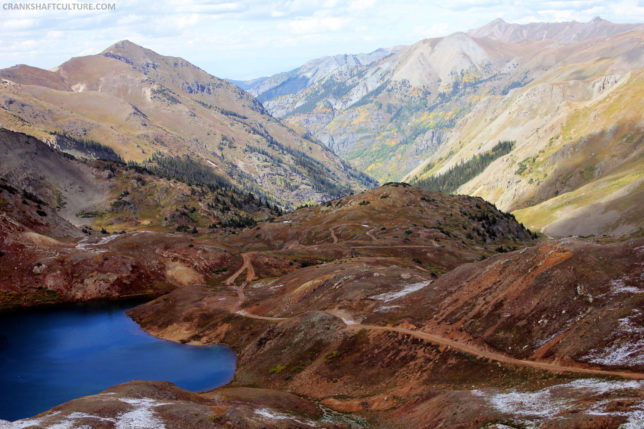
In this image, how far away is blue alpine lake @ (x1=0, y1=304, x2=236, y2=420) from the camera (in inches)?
2849

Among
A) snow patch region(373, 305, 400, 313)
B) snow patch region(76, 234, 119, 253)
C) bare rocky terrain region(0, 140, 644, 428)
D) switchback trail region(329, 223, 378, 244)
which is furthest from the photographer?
switchback trail region(329, 223, 378, 244)

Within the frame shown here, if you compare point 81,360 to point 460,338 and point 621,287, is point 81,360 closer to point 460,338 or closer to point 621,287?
point 460,338

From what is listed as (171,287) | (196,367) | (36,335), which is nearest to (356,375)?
(196,367)

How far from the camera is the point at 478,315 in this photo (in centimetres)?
5662

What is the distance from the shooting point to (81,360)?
86.1 meters

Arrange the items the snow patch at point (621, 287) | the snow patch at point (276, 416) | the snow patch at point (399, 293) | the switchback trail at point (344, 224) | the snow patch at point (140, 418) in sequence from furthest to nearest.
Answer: the switchback trail at point (344, 224), the snow patch at point (399, 293), the snow patch at point (621, 287), the snow patch at point (276, 416), the snow patch at point (140, 418)

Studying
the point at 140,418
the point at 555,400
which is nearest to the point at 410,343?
the point at 555,400

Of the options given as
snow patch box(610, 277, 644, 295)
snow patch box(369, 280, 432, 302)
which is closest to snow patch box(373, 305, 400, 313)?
snow patch box(369, 280, 432, 302)

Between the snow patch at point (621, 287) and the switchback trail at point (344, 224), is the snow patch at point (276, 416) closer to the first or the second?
the snow patch at point (621, 287)

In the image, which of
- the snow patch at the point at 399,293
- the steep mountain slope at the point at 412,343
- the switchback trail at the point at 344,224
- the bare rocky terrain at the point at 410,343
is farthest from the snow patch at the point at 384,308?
the switchback trail at the point at 344,224

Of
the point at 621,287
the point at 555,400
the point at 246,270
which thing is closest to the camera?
the point at 555,400

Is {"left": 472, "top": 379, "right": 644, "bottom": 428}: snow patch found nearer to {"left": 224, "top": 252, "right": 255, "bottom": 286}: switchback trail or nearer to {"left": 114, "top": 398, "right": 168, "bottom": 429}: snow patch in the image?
{"left": 114, "top": 398, "right": 168, "bottom": 429}: snow patch

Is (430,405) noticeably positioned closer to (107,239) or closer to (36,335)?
(36,335)

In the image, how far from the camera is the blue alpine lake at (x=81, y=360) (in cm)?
7238
